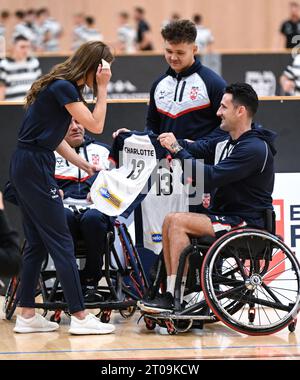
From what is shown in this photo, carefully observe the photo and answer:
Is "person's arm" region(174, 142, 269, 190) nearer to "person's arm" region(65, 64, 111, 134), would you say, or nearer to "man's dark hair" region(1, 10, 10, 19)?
"person's arm" region(65, 64, 111, 134)

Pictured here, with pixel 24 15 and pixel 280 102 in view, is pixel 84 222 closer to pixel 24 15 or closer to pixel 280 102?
pixel 280 102

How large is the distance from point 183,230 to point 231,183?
42 centimetres

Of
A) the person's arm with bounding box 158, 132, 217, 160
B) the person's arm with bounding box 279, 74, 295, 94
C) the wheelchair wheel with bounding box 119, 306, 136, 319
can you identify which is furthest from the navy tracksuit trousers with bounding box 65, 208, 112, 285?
the person's arm with bounding box 279, 74, 295, 94

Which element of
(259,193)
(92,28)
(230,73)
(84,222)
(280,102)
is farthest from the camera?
(92,28)

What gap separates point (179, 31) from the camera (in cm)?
617

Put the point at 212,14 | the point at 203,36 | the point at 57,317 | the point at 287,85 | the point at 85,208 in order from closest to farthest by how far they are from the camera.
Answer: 1. the point at 57,317
2. the point at 85,208
3. the point at 287,85
4. the point at 203,36
5. the point at 212,14

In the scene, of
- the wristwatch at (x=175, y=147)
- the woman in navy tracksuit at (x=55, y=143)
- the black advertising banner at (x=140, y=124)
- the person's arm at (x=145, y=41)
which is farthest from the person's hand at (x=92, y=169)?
the person's arm at (x=145, y=41)

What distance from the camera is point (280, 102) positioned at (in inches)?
295

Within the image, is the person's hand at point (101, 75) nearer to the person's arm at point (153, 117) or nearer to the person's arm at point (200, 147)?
the person's arm at point (200, 147)

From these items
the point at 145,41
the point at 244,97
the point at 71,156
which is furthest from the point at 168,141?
the point at 145,41

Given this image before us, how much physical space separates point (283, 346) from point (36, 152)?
184 cm

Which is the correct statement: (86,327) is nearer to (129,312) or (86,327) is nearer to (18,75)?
(129,312)

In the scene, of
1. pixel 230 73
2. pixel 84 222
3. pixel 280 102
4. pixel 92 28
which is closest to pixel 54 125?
pixel 84 222

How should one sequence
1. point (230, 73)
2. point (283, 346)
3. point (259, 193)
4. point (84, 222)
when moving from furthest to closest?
point (230, 73)
point (84, 222)
point (259, 193)
point (283, 346)
